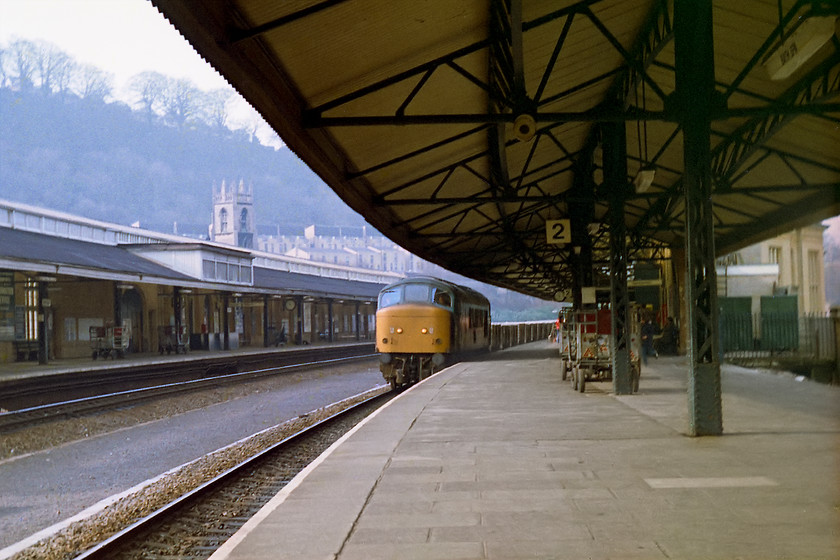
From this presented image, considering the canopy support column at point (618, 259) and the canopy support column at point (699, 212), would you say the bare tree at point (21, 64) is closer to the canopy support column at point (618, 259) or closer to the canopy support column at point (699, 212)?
the canopy support column at point (618, 259)

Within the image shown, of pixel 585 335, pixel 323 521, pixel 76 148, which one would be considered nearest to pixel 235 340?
pixel 585 335

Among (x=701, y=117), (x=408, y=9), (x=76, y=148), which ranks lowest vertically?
(x=701, y=117)

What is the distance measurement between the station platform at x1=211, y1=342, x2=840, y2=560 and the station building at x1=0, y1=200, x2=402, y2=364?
693 inches

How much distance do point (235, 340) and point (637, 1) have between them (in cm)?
3680

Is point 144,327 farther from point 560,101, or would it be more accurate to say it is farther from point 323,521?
point 323,521

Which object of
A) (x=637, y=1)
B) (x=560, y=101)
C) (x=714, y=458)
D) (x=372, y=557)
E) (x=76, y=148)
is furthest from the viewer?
(x=76, y=148)

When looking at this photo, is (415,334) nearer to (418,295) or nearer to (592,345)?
(418,295)

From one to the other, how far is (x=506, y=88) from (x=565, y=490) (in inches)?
214

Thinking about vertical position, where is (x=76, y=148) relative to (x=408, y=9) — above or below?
above

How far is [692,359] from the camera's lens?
9.34 m

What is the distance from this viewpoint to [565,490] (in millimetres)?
6539

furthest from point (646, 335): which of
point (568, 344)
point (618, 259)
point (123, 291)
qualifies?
point (123, 291)

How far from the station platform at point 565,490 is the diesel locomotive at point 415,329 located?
34.7ft

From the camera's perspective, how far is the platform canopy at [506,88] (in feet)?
25.5
